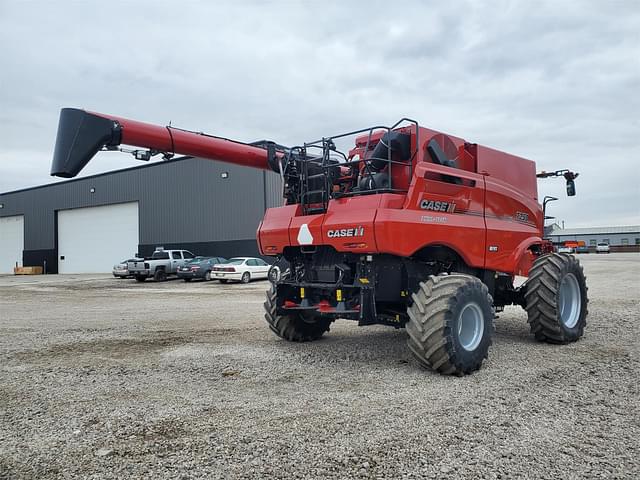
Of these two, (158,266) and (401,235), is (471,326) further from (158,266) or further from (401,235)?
(158,266)

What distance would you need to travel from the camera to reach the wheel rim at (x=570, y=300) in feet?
27.2

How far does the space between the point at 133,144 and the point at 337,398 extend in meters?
4.46

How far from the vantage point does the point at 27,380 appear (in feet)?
20.0

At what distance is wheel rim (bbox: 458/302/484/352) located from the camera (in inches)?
253

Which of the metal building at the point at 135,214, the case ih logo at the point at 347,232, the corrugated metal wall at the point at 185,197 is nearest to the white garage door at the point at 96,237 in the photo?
the metal building at the point at 135,214

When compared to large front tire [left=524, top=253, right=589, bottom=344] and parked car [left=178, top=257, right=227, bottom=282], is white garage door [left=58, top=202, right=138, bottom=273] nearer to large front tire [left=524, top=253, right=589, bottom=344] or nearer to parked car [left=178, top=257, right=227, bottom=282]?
parked car [left=178, top=257, right=227, bottom=282]

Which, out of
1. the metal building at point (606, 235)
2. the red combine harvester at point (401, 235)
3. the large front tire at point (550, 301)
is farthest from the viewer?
the metal building at point (606, 235)

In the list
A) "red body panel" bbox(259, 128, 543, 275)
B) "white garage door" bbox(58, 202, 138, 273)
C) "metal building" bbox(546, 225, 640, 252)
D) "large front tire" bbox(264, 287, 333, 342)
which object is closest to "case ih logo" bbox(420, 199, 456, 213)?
"red body panel" bbox(259, 128, 543, 275)

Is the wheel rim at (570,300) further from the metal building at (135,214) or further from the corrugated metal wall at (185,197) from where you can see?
the metal building at (135,214)

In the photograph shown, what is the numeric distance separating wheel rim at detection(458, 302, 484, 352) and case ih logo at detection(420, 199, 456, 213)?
1273 millimetres

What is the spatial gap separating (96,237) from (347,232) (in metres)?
40.0

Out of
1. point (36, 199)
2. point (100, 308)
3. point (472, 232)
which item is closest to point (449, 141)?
point (472, 232)

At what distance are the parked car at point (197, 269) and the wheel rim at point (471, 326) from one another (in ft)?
73.1

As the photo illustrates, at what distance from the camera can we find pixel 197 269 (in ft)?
89.6
